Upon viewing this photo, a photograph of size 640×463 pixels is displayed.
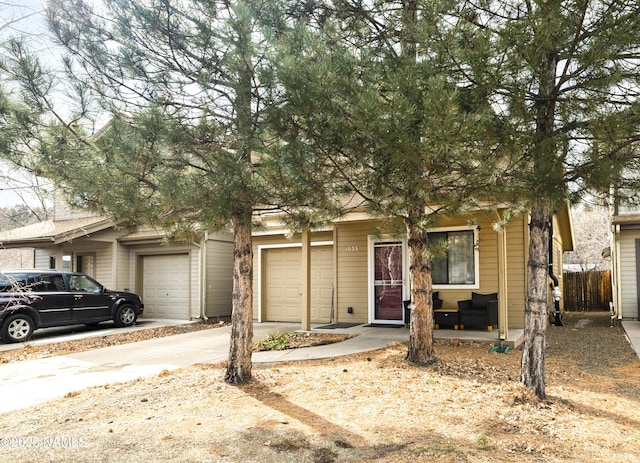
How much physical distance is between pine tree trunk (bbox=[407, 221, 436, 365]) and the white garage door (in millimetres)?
8728

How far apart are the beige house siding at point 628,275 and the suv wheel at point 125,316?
1297 cm

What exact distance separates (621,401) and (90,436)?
519 centimetres

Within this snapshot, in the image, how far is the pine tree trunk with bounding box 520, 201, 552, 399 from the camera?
4.87m

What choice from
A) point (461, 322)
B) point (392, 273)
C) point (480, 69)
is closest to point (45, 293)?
point (392, 273)

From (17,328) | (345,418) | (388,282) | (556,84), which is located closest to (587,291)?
(388,282)

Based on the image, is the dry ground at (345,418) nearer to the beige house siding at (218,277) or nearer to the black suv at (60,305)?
the black suv at (60,305)

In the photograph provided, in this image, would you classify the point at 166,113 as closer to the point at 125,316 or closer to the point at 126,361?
the point at 126,361

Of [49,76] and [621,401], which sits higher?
[49,76]

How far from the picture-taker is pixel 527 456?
348cm

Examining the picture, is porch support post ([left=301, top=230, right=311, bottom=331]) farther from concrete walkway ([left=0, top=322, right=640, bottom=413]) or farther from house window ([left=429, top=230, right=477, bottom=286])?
house window ([left=429, top=230, right=477, bottom=286])

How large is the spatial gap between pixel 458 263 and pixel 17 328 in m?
9.46

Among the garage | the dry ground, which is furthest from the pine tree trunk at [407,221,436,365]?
the garage

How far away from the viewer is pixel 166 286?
1428cm

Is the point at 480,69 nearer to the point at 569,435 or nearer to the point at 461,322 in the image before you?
the point at 569,435
